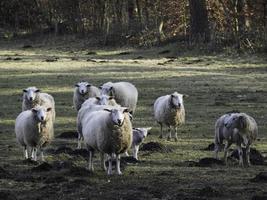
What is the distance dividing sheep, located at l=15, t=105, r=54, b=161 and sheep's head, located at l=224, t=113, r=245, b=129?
3873 mm

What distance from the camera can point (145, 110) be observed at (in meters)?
25.1

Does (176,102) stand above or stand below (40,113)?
below

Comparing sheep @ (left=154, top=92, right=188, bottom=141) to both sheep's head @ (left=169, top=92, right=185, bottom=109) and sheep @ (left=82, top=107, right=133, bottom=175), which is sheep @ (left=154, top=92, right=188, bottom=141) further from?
sheep @ (left=82, top=107, right=133, bottom=175)

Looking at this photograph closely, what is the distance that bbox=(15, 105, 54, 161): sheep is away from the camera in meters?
16.5

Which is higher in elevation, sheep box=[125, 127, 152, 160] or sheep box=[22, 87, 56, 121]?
sheep box=[22, 87, 56, 121]

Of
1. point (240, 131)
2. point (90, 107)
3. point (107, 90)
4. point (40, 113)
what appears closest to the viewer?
point (240, 131)

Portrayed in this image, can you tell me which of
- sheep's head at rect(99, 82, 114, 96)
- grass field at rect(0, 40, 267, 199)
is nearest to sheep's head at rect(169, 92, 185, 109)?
grass field at rect(0, 40, 267, 199)

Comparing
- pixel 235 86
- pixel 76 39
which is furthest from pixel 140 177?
pixel 76 39

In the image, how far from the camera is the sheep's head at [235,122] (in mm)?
15680

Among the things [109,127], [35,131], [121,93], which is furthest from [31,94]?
[109,127]

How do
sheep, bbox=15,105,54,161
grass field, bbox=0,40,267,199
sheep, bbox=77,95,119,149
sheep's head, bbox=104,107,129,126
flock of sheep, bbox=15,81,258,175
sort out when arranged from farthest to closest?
sheep, bbox=77,95,119,149 < sheep, bbox=15,105,54,161 < flock of sheep, bbox=15,81,258,175 < sheep's head, bbox=104,107,129,126 < grass field, bbox=0,40,267,199

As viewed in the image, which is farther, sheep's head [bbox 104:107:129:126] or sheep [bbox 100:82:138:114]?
sheep [bbox 100:82:138:114]

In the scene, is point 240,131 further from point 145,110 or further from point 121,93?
point 145,110

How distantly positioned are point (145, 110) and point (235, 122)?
9503 millimetres
